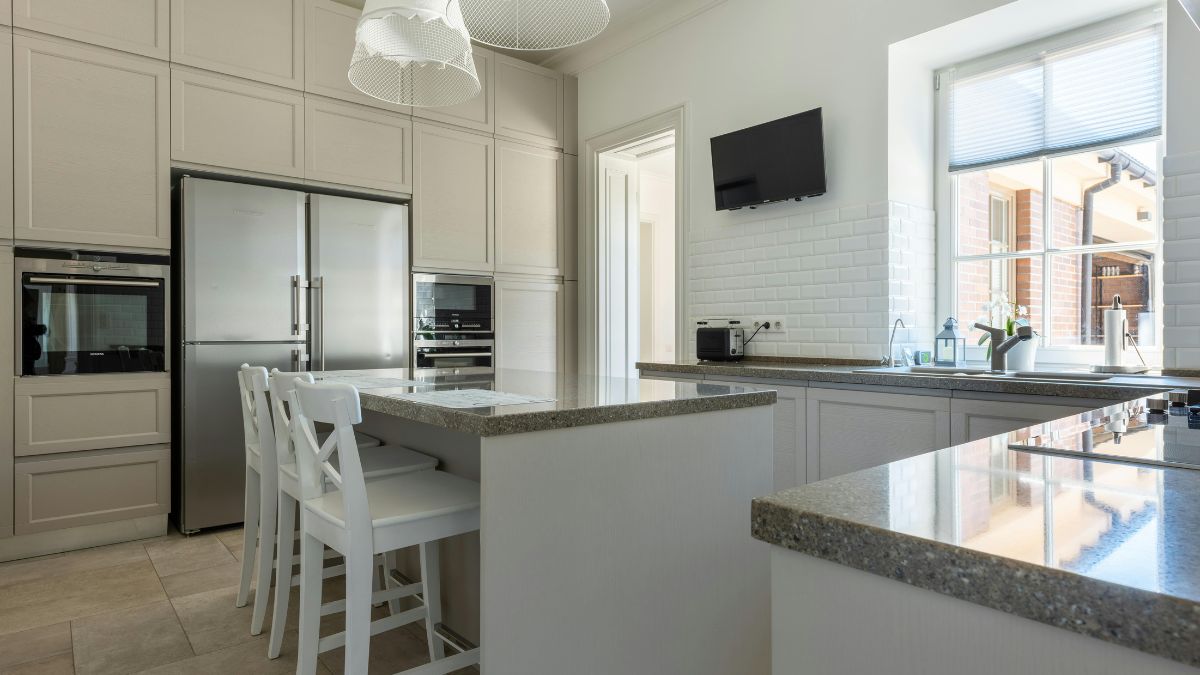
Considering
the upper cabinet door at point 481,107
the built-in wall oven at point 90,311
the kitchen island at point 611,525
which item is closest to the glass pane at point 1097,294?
the kitchen island at point 611,525

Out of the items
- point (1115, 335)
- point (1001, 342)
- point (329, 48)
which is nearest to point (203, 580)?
point (329, 48)

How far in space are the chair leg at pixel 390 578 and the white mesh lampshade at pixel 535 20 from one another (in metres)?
1.82

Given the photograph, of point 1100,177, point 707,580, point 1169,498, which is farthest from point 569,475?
point 1100,177

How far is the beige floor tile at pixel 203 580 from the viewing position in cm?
267

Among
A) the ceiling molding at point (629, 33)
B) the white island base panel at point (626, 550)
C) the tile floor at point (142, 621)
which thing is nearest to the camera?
the white island base panel at point (626, 550)

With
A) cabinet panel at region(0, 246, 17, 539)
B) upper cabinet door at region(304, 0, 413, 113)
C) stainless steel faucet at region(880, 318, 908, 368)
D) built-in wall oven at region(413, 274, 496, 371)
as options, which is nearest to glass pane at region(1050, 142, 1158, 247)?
stainless steel faucet at region(880, 318, 908, 368)

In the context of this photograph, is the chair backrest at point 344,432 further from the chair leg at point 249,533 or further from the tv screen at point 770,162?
the tv screen at point 770,162

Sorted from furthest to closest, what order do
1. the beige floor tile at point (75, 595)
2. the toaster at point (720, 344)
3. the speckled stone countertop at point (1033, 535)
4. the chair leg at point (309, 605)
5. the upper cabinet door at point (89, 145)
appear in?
the toaster at point (720, 344)
the upper cabinet door at point (89, 145)
the beige floor tile at point (75, 595)
the chair leg at point (309, 605)
the speckled stone countertop at point (1033, 535)

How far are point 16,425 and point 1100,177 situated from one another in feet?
16.0

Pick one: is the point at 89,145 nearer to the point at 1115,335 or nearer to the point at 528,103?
the point at 528,103

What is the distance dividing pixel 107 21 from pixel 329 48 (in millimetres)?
1043

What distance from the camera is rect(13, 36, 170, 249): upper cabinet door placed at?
10.1 feet

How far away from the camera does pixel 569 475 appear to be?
1520mm

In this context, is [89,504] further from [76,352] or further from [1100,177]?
[1100,177]
